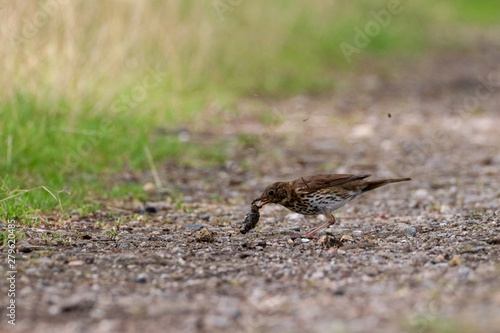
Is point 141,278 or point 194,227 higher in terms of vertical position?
point 194,227

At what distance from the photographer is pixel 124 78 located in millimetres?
8633

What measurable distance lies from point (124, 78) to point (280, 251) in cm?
461

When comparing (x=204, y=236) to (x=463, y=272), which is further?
(x=204, y=236)

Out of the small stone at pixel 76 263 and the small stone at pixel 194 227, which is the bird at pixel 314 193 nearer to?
the small stone at pixel 194 227

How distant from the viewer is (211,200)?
21.2 ft

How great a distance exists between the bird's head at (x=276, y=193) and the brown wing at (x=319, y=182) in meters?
0.07

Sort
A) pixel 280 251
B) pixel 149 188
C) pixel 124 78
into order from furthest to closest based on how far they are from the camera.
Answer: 1. pixel 124 78
2. pixel 149 188
3. pixel 280 251

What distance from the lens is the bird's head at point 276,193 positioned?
5043mm

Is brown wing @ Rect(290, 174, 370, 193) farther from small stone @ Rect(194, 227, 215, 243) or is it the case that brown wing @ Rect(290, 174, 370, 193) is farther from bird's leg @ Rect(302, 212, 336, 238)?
small stone @ Rect(194, 227, 215, 243)

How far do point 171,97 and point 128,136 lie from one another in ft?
7.28

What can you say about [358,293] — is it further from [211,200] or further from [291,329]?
[211,200]

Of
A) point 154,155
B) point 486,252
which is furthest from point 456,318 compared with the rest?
point 154,155

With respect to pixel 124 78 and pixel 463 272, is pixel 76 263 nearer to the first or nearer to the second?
pixel 463 272

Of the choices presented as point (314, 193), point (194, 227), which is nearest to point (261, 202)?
point (314, 193)
